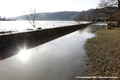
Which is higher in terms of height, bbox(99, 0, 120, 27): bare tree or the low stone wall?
bbox(99, 0, 120, 27): bare tree

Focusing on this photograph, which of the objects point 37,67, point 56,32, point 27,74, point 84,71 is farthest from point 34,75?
point 56,32

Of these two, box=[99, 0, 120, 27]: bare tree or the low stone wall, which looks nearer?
the low stone wall

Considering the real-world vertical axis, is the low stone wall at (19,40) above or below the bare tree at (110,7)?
below

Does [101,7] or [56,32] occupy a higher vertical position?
[101,7]

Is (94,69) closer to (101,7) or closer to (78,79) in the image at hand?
(78,79)

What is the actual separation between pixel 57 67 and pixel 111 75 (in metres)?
2.18

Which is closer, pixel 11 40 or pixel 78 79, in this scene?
pixel 78 79

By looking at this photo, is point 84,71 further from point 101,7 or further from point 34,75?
point 101,7

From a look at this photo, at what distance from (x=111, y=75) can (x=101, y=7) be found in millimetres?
28839

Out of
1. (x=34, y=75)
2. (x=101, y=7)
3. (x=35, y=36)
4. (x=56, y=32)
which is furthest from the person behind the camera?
(x=101, y=7)

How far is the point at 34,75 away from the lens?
4242 mm

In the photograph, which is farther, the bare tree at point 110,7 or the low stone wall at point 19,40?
the bare tree at point 110,7

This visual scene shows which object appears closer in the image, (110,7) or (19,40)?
(19,40)

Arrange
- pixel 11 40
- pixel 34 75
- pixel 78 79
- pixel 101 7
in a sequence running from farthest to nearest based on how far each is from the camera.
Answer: pixel 101 7, pixel 11 40, pixel 34 75, pixel 78 79
